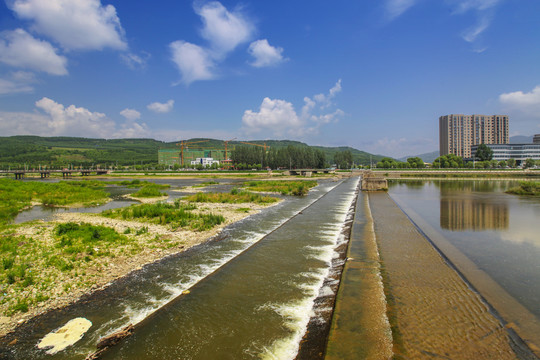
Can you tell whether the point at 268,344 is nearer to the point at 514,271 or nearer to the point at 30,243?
the point at 514,271

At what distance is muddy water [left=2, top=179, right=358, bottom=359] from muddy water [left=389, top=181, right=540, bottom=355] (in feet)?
17.7

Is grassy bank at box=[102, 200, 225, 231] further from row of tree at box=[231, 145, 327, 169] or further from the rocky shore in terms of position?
row of tree at box=[231, 145, 327, 169]

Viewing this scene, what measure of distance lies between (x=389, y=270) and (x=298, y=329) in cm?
544

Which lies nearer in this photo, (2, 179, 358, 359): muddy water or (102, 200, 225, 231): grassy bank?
(2, 179, 358, 359): muddy water

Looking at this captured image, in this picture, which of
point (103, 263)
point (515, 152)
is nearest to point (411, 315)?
point (103, 263)

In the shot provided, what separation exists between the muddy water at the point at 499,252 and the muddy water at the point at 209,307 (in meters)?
5.39

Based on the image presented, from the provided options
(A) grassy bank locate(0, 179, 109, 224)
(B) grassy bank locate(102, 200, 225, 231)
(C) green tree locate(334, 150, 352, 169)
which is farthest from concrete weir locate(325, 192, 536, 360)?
(C) green tree locate(334, 150, 352, 169)

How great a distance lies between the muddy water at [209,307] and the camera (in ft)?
22.5

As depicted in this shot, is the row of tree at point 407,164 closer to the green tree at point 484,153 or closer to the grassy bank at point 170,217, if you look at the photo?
the green tree at point 484,153

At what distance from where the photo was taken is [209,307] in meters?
8.81

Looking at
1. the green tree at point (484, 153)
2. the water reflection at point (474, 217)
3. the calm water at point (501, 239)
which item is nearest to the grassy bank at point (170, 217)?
the calm water at point (501, 239)

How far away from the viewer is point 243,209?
2714cm

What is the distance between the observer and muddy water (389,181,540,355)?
855cm

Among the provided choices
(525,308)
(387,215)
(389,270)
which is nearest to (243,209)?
(387,215)
